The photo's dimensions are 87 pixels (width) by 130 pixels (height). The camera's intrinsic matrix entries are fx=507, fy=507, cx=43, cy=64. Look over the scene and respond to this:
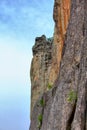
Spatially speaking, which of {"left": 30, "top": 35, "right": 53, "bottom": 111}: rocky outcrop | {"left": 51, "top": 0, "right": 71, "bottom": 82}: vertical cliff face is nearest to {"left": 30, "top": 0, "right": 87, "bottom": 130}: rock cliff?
{"left": 51, "top": 0, "right": 71, "bottom": 82}: vertical cliff face

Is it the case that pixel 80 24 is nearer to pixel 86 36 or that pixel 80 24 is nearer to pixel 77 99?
pixel 86 36

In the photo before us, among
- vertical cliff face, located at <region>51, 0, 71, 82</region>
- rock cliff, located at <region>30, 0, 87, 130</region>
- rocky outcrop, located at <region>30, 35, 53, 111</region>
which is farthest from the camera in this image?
rocky outcrop, located at <region>30, 35, 53, 111</region>

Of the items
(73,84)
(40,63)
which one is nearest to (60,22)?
(73,84)

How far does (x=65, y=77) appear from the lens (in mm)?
31156

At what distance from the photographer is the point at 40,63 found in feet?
271

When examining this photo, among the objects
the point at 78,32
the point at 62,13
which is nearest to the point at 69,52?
the point at 78,32

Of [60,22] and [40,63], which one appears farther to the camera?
[40,63]

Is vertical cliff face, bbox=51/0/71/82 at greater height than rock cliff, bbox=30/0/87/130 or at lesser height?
greater

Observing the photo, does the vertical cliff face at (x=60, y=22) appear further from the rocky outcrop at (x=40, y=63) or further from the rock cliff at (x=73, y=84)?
the rocky outcrop at (x=40, y=63)

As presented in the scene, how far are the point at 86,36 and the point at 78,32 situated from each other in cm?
268

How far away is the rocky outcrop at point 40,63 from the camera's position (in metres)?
80.6

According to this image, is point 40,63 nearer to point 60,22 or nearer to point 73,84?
point 60,22

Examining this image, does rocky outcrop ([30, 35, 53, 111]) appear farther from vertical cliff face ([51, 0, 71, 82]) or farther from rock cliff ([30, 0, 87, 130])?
rock cliff ([30, 0, 87, 130])

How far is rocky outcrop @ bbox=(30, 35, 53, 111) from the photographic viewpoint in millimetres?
80562
